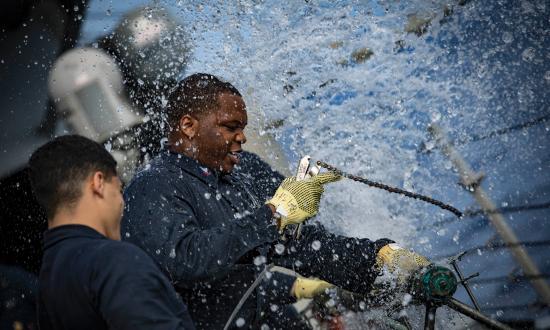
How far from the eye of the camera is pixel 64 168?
1567 mm

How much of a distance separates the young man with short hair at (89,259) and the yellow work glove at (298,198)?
3.01ft

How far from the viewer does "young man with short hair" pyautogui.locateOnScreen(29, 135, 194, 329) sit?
3.87 feet

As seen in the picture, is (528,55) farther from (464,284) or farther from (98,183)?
(98,183)

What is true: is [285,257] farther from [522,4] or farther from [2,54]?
[522,4]

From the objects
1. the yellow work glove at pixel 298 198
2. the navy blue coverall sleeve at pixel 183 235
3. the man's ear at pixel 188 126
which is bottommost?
the yellow work glove at pixel 298 198

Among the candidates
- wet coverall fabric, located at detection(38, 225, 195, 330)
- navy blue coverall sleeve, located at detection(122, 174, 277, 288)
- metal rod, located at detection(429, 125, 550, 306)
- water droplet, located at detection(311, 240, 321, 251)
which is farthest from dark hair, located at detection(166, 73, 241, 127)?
metal rod, located at detection(429, 125, 550, 306)

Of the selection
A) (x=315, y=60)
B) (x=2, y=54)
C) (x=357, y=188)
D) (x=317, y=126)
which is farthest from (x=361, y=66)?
(x=2, y=54)

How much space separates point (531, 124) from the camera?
202 inches

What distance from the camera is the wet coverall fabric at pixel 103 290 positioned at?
3.83 feet

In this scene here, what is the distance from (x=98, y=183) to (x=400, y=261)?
1.74m

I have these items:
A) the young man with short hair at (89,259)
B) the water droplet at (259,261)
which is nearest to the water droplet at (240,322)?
the water droplet at (259,261)

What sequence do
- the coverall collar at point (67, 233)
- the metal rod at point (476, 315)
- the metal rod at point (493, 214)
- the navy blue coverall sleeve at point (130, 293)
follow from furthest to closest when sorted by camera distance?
the metal rod at point (493, 214) < the metal rod at point (476, 315) < the coverall collar at point (67, 233) < the navy blue coverall sleeve at point (130, 293)

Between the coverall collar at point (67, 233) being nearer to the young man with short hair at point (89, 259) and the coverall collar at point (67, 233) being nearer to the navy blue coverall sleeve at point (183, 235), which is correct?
the young man with short hair at point (89, 259)

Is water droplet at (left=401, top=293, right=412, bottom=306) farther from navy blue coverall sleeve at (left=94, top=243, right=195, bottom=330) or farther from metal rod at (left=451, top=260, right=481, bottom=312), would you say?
navy blue coverall sleeve at (left=94, top=243, right=195, bottom=330)
